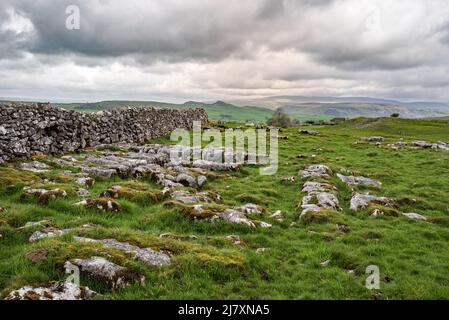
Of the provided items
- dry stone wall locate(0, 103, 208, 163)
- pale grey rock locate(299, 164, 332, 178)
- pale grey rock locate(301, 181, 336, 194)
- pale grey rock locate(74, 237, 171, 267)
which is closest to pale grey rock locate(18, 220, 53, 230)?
pale grey rock locate(74, 237, 171, 267)

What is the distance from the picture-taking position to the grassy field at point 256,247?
1034 cm

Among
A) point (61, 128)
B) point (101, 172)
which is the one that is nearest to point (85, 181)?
point (101, 172)

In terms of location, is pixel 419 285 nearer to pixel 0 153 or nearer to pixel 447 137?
pixel 0 153

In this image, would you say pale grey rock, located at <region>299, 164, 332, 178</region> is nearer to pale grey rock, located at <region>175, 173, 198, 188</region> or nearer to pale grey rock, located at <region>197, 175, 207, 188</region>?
pale grey rock, located at <region>197, 175, 207, 188</region>

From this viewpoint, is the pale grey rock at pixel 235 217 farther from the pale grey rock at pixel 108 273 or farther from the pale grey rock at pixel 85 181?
the pale grey rock at pixel 85 181

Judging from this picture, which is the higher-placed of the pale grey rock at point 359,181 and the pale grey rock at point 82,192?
the pale grey rock at point 82,192

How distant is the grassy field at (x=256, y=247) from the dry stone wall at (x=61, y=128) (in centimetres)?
238

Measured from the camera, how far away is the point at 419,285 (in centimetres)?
1093

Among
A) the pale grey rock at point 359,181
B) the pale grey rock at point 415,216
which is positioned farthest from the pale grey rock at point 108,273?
the pale grey rock at point 359,181

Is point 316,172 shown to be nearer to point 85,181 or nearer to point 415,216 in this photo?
point 415,216

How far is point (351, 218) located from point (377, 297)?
311 inches

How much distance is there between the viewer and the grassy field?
10.3 meters

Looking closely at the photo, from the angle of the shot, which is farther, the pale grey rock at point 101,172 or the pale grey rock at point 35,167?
→ the pale grey rock at point 101,172
